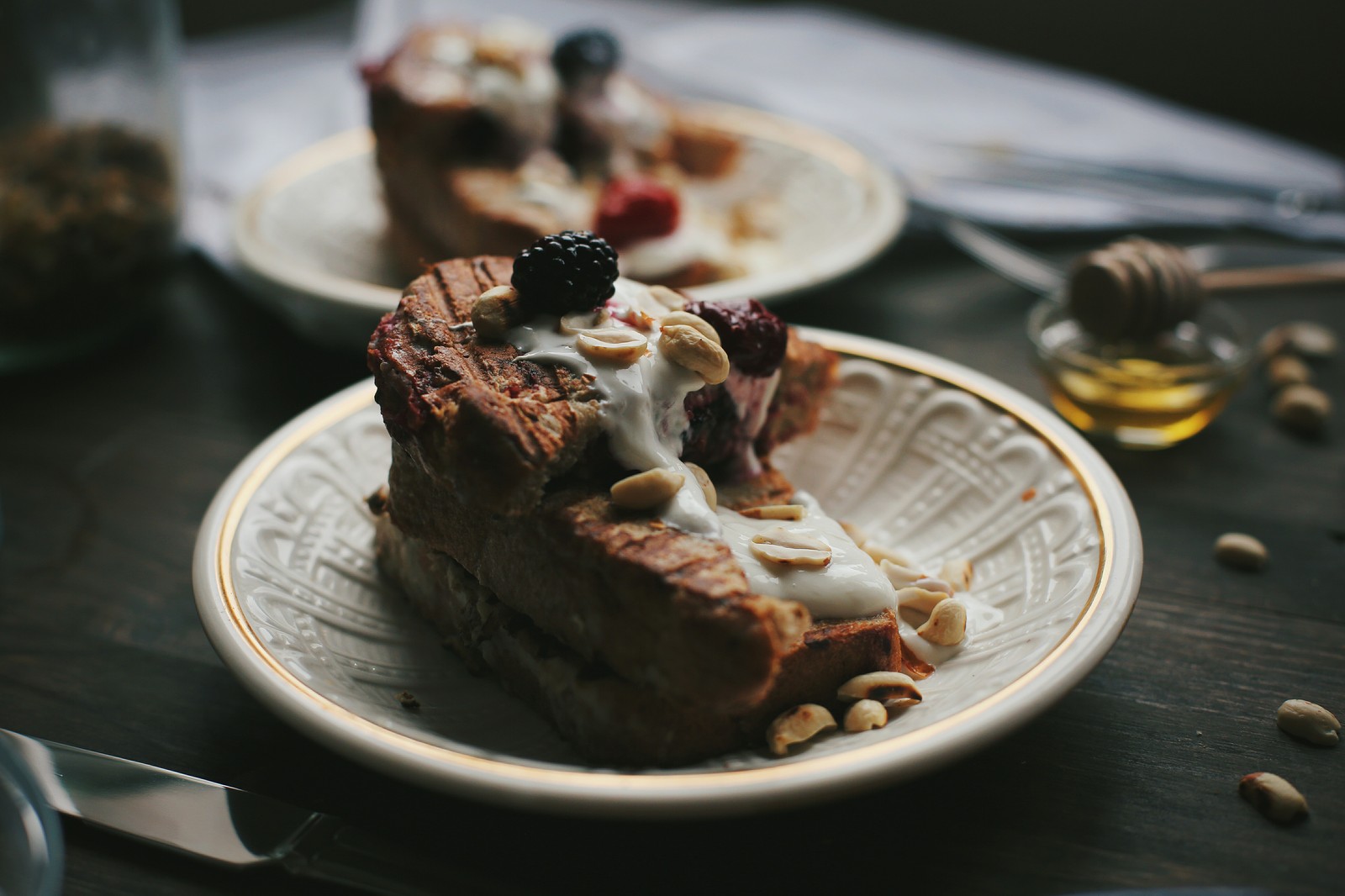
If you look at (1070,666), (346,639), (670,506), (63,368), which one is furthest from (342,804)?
(63,368)

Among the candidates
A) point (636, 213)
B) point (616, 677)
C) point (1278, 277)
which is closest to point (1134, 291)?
point (1278, 277)

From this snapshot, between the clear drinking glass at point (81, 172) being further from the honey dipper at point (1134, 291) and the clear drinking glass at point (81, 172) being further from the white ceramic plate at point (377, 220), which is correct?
the honey dipper at point (1134, 291)

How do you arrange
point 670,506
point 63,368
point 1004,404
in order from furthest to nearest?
point 63,368
point 1004,404
point 670,506

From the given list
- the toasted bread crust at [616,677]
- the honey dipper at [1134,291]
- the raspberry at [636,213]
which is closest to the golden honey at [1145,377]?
the honey dipper at [1134,291]

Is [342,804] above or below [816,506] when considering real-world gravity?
below

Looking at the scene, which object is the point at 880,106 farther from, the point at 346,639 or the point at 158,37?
the point at 346,639

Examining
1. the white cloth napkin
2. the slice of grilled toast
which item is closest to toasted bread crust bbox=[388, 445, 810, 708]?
the slice of grilled toast
